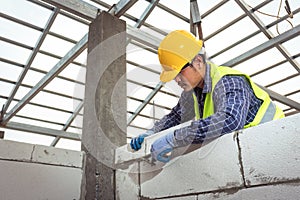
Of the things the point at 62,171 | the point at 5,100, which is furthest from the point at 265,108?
the point at 5,100

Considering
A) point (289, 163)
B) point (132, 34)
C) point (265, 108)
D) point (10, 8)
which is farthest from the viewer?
point (10, 8)

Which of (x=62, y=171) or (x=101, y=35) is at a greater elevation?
(x=101, y=35)

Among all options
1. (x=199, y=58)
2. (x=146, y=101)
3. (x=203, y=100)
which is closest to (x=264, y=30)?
(x=146, y=101)

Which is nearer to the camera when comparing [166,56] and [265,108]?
[265,108]

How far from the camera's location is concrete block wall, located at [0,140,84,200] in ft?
6.51

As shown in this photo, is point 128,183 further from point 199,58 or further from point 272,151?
point 272,151

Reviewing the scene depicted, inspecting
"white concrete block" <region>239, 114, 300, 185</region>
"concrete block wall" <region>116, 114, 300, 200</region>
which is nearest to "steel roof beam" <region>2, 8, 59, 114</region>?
"concrete block wall" <region>116, 114, 300, 200</region>

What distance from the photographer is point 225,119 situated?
160cm

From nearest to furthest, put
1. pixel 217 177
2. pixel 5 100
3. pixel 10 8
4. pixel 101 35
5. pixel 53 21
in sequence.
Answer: pixel 217 177 → pixel 101 35 → pixel 10 8 → pixel 53 21 → pixel 5 100

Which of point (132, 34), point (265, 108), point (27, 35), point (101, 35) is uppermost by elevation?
point (27, 35)

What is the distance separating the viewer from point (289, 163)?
4.35ft

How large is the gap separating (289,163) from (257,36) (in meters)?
5.26

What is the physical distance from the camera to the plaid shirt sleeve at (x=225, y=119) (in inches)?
63.2

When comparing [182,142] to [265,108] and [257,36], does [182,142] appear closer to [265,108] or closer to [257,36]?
[265,108]
